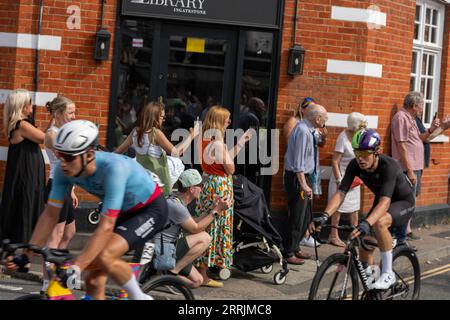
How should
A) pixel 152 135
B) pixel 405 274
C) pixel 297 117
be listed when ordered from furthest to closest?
pixel 297 117, pixel 152 135, pixel 405 274

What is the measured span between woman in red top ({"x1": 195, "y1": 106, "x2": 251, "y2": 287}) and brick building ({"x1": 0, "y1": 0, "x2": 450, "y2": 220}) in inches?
95.5

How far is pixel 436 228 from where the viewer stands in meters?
13.5

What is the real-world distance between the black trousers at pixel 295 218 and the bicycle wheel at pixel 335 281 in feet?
9.50

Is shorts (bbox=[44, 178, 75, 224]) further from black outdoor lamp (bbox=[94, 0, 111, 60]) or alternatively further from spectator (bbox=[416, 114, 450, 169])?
spectator (bbox=[416, 114, 450, 169])

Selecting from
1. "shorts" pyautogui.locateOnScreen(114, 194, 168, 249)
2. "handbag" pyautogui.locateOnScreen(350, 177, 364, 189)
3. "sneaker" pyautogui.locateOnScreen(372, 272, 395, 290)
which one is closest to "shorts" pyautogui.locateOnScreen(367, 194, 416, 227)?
"sneaker" pyautogui.locateOnScreen(372, 272, 395, 290)

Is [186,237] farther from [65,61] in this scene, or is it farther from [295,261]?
[65,61]

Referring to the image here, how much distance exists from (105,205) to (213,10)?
6.30m

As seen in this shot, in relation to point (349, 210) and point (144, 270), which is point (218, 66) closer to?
point (349, 210)

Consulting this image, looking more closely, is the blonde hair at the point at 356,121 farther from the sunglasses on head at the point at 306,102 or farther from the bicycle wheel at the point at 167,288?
the bicycle wheel at the point at 167,288

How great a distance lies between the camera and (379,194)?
25.6 feet

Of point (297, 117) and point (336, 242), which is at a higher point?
point (297, 117)

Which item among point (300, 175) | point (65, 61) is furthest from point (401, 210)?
point (65, 61)

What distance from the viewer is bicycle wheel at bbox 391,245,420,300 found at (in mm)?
7996

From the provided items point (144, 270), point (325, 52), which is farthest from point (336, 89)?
point (144, 270)
